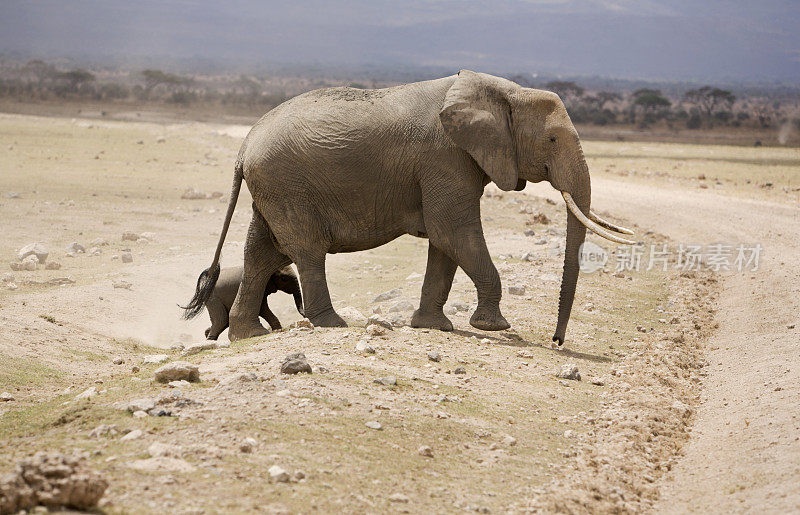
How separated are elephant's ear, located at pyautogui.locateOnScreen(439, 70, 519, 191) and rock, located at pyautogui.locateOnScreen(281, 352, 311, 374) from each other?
2.97 meters

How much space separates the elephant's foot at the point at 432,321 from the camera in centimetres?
988

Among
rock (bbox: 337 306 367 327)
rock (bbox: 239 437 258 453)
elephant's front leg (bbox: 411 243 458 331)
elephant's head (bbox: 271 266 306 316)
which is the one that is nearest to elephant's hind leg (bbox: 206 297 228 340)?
elephant's head (bbox: 271 266 306 316)

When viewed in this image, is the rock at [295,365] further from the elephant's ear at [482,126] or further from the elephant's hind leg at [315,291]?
the elephant's ear at [482,126]

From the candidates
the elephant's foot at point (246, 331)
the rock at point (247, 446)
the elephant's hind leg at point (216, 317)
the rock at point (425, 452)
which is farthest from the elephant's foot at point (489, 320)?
the rock at point (247, 446)

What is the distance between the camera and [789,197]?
23406 mm

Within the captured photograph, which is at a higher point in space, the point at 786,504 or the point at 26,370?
the point at 786,504

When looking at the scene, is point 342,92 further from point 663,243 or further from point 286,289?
point 663,243

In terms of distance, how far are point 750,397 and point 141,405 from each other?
4.97 m

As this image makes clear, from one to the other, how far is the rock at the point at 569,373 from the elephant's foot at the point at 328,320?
2.33 meters

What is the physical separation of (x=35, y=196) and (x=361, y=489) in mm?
16421

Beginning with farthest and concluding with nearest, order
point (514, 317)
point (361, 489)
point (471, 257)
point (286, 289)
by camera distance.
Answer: point (286, 289), point (514, 317), point (471, 257), point (361, 489)

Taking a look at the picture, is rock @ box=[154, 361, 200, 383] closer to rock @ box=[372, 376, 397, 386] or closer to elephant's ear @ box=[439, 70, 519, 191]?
rock @ box=[372, 376, 397, 386]

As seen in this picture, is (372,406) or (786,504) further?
(372,406)

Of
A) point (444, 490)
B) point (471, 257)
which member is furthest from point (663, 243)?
point (444, 490)
